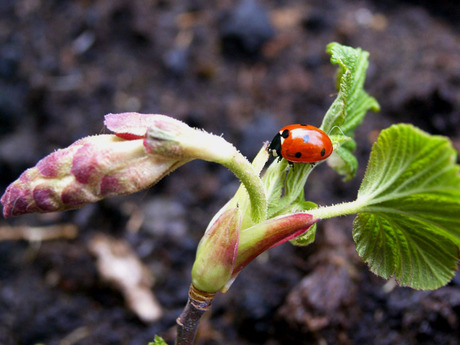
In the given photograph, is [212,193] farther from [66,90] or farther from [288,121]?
[66,90]

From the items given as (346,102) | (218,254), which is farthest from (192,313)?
(346,102)

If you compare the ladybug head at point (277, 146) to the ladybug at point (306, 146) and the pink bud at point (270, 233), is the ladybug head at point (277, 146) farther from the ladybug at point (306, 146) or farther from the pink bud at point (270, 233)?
the pink bud at point (270, 233)

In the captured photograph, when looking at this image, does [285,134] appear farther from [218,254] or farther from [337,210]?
[218,254]

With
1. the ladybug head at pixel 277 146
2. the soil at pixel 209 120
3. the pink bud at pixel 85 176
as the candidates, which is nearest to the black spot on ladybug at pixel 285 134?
the ladybug head at pixel 277 146

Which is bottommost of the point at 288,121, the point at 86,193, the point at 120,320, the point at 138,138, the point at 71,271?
the point at 120,320

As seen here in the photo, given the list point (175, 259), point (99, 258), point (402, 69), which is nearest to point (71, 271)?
point (99, 258)

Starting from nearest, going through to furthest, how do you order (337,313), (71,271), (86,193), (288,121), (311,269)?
(86,193) → (337,313) → (311,269) → (71,271) → (288,121)

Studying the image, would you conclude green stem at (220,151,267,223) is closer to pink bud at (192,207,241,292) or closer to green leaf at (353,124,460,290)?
pink bud at (192,207,241,292)
